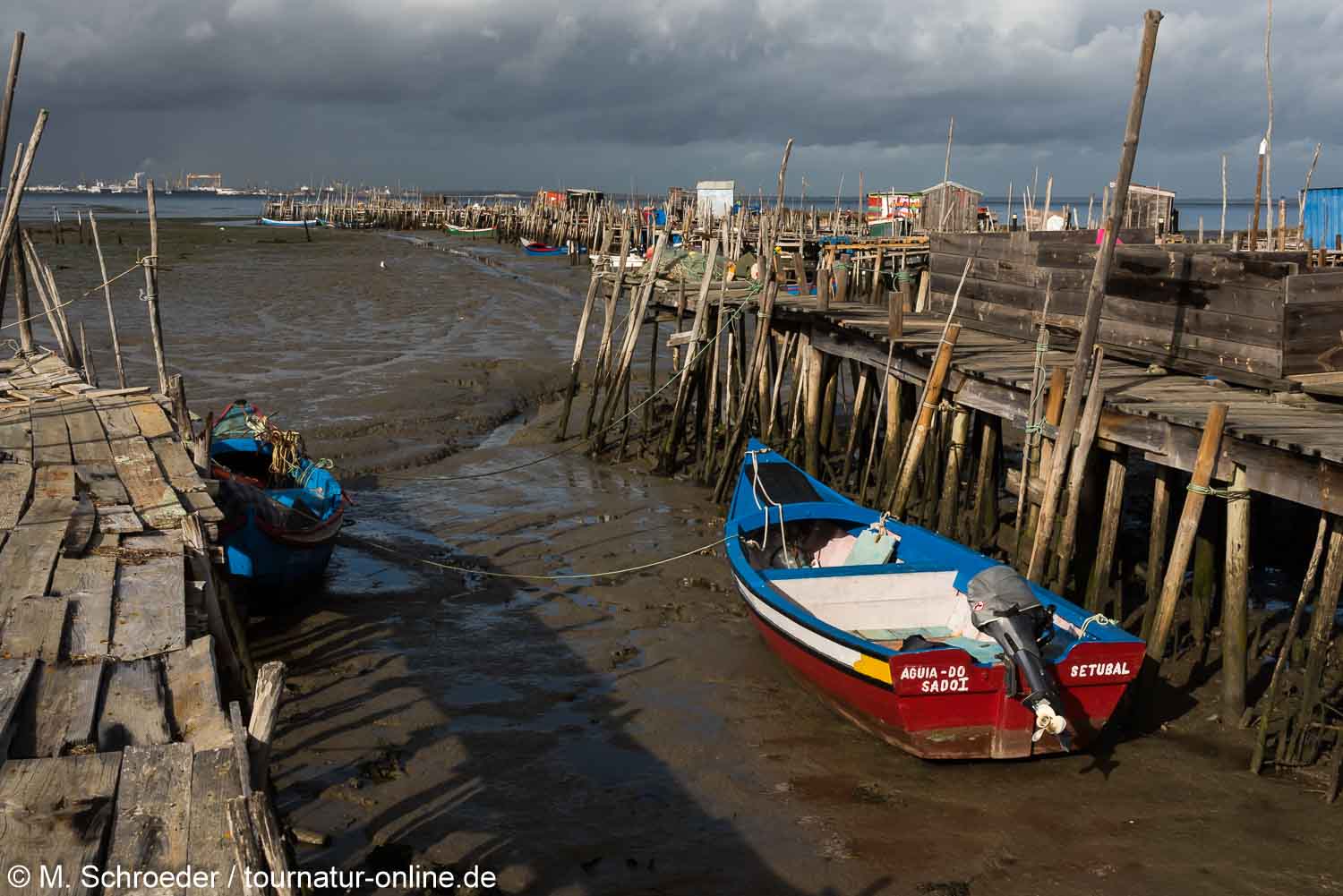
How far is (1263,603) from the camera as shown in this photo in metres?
10.6

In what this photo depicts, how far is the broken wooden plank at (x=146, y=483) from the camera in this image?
7.56 meters

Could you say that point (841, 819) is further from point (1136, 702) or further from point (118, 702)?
point (118, 702)

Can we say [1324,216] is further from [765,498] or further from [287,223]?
[287,223]

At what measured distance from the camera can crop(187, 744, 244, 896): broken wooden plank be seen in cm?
364

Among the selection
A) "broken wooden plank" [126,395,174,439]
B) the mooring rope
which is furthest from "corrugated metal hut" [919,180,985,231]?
"broken wooden plank" [126,395,174,439]

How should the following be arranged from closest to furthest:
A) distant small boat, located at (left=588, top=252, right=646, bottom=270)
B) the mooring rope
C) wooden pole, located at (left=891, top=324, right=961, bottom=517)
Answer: wooden pole, located at (left=891, top=324, right=961, bottom=517) < the mooring rope < distant small boat, located at (left=588, top=252, right=646, bottom=270)

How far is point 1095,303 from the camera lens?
28.2ft

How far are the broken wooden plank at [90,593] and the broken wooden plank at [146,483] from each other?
549 mm

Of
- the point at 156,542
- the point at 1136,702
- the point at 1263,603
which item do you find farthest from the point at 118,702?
the point at 1263,603

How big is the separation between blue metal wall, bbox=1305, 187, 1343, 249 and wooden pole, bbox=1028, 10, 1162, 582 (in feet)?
69.9

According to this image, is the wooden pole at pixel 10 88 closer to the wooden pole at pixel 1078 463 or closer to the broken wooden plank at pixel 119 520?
the broken wooden plank at pixel 119 520

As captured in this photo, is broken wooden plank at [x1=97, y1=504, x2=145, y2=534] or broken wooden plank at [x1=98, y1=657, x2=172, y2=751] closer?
broken wooden plank at [x1=98, y1=657, x2=172, y2=751]

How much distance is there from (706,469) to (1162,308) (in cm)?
670

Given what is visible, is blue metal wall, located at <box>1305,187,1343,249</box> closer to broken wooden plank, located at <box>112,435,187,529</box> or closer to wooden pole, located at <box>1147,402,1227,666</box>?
wooden pole, located at <box>1147,402,1227,666</box>
